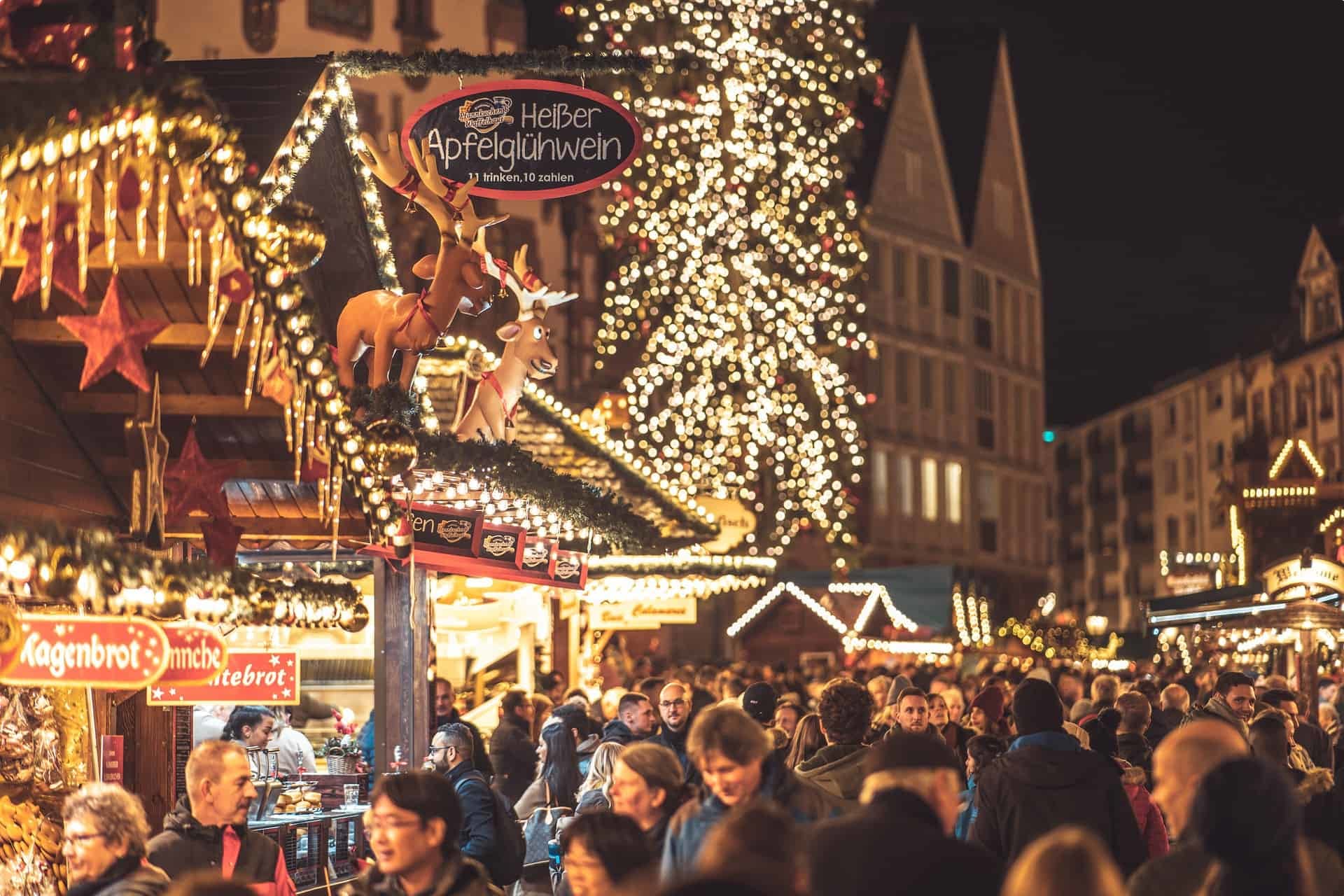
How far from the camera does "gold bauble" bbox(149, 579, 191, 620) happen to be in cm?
771

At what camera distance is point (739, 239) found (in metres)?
33.4

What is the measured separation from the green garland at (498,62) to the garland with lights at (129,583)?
290cm

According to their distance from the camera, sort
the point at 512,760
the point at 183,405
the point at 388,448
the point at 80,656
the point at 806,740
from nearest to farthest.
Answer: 1. the point at 80,656
2. the point at 388,448
3. the point at 183,405
4. the point at 806,740
5. the point at 512,760

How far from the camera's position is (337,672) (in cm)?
1989

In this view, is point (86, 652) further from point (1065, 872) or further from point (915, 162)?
point (915, 162)

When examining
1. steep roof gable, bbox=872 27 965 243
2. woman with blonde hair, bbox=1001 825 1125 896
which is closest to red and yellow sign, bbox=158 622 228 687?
woman with blonde hair, bbox=1001 825 1125 896

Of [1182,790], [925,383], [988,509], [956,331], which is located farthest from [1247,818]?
[988,509]

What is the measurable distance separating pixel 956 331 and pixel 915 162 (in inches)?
199

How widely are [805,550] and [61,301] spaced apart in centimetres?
4230


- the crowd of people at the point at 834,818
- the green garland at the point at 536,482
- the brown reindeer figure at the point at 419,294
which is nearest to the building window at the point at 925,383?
the green garland at the point at 536,482

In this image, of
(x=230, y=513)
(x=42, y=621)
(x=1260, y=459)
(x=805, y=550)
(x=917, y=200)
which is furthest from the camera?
(x=1260, y=459)

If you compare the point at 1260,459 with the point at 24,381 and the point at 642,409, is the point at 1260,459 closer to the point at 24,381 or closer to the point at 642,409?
the point at 642,409

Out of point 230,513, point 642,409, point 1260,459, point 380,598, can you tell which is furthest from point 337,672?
point 1260,459

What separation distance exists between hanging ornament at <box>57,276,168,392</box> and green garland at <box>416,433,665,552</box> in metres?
3.53
